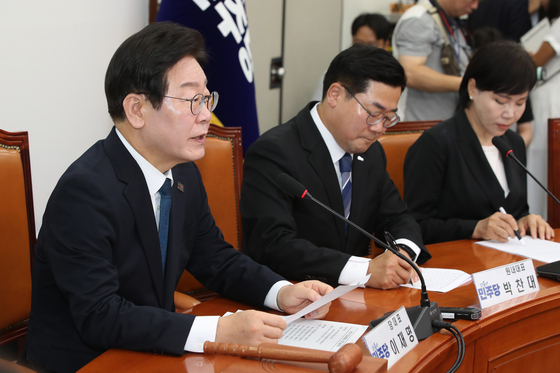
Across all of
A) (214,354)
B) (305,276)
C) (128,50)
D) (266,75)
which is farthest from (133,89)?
(266,75)

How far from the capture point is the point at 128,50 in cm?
122

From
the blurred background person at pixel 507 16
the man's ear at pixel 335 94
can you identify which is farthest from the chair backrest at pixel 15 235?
the blurred background person at pixel 507 16

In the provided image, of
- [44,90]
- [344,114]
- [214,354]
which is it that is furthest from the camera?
[44,90]

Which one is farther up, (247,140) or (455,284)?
(247,140)

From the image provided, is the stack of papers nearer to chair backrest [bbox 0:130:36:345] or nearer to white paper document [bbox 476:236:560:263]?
chair backrest [bbox 0:130:36:345]

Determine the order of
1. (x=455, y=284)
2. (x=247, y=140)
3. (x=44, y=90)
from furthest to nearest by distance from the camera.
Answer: (x=247, y=140) < (x=44, y=90) < (x=455, y=284)

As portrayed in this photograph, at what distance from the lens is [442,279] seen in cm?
157

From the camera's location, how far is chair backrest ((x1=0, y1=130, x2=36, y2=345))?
1.43 metres

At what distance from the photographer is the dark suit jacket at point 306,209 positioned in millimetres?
1604

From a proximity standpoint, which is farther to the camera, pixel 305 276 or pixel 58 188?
pixel 305 276

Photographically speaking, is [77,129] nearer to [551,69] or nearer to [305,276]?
[305,276]

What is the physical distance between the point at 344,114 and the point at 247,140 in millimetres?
976

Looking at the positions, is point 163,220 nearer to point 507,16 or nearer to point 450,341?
point 450,341

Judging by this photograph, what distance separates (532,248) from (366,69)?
33.9 inches
